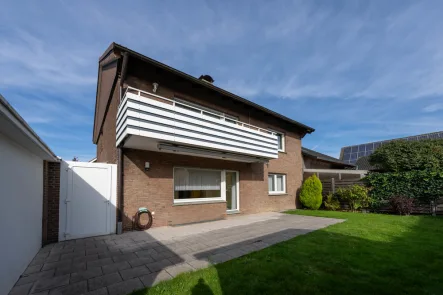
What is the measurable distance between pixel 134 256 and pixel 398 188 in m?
13.3

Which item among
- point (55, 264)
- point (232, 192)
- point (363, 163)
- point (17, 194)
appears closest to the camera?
point (17, 194)

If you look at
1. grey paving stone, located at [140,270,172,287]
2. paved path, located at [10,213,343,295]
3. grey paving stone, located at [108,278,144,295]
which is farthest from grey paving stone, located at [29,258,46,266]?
grey paving stone, located at [140,270,172,287]

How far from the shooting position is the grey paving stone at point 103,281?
3.69 m

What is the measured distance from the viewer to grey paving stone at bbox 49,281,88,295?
11.6ft

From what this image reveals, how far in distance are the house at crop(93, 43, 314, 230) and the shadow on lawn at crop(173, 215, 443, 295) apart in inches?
148

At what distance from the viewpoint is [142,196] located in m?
7.90

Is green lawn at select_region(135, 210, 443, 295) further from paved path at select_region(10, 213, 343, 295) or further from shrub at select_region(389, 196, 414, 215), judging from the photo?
shrub at select_region(389, 196, 414, 215)

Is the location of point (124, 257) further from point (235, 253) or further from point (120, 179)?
point (120, 179)

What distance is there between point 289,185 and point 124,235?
10.6 m

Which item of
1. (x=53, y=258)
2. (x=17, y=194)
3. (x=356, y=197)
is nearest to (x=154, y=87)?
(x=17, y=194)

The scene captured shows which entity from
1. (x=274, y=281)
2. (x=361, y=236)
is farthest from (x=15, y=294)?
(x=361, y=236)

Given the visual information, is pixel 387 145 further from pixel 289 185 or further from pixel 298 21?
pixel 298 21

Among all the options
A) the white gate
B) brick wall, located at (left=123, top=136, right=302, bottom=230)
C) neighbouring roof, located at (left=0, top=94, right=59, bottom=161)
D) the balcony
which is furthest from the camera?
brick wall, located at (left=123, top=136, right=302, bottom=230)

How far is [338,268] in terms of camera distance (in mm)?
4312
